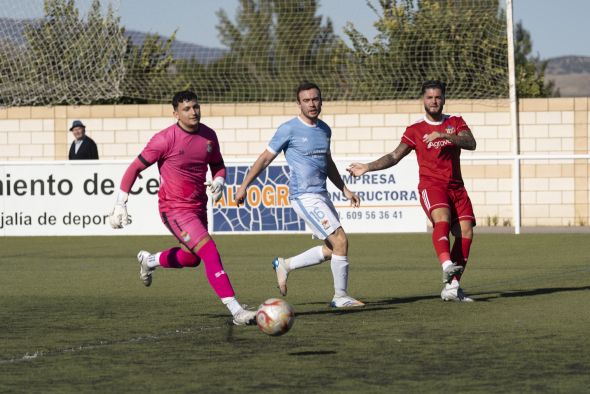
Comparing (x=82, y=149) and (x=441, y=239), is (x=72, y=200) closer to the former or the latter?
(x=82, y=149)

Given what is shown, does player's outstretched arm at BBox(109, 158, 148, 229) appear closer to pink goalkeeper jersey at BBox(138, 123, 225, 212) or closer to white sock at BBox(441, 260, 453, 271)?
pink goalkeeper jersey at BBox(138, 123, 225, 212)

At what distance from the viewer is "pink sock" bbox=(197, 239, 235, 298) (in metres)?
A: 9.93

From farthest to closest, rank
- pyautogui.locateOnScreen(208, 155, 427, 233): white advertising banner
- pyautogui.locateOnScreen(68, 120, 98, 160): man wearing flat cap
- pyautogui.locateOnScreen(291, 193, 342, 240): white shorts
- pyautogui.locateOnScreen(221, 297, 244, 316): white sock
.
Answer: pyautogui.locateOnScreen(68, 120, 98, 160): man wearing flat cap, pyautogui.locateOnScreen(208, 155, 427, 233): white advertising banner, pyautogui.locateOnScreen(291, 193, 342, 240): white shorts, pyautogui.locateOnScreen(221, 297, 244, 316): white sock

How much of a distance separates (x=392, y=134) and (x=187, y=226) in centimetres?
1726

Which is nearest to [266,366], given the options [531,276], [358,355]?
[358,355]

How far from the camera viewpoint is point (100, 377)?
7352 mm

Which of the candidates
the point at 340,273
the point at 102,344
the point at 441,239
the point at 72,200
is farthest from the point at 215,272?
the point at 72,200

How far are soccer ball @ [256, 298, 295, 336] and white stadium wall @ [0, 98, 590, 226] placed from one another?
1713 cm

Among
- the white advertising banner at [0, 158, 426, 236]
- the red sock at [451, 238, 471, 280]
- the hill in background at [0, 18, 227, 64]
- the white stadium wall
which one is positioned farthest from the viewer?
the white stadium wall

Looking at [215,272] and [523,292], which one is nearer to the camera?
[215,272]

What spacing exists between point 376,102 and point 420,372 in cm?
2008

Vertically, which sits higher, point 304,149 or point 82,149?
point 82,149

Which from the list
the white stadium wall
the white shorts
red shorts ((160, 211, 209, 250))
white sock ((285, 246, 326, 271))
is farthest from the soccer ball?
the white stadium wall

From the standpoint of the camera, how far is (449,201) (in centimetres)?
1180
